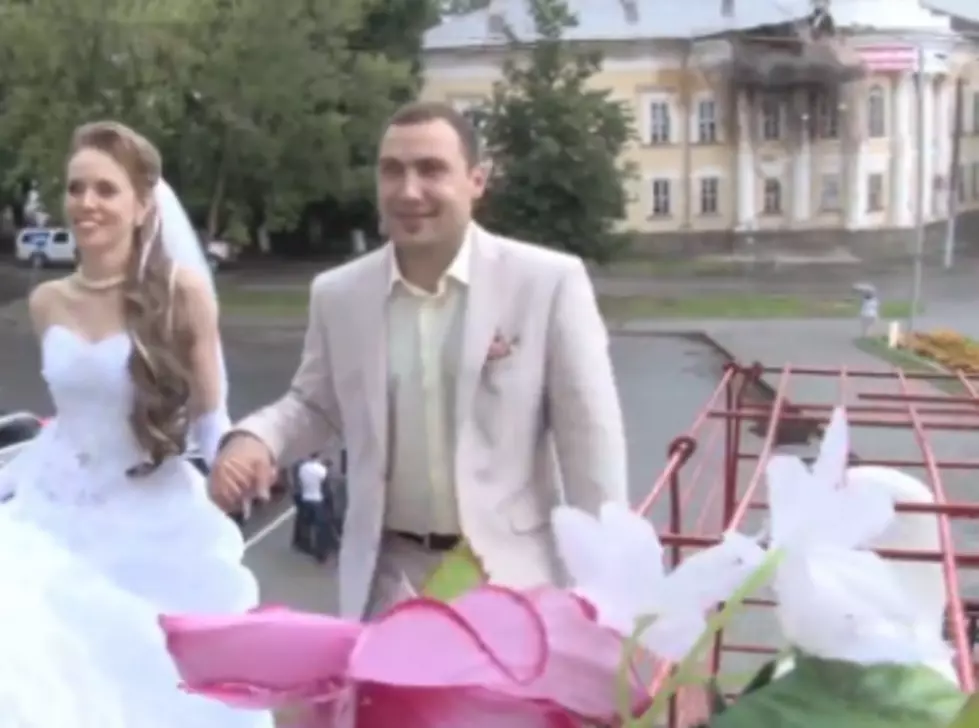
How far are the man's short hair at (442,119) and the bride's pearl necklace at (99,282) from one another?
1.77m

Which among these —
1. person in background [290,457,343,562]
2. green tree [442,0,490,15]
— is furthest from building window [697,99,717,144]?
person in background [290,457,343,562]

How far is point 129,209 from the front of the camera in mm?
4340

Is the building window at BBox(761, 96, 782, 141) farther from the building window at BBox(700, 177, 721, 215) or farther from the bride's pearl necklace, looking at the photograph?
the bride's pearl necklace

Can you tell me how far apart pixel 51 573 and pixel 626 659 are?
3488 millimetres

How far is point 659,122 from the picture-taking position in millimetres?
49375

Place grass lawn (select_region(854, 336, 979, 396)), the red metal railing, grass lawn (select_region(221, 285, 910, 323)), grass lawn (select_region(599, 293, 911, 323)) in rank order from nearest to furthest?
the red metal railing < grass lawn (select_region(854, 336, 979, 396)) < grass lawn (select_region(599, 293, 911, 323)) < grass lawn (select_region(221, 285, 910, 323))

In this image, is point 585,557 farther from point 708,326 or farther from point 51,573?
point 708,326

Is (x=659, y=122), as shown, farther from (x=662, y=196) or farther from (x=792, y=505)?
(x=792, y=505)

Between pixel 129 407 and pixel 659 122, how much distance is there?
45.9 meters

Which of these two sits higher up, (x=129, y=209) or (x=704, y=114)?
(x=129, y=209)

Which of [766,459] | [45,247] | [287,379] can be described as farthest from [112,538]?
[45,247]

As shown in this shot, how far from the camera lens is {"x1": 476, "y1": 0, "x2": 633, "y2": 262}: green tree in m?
31.2

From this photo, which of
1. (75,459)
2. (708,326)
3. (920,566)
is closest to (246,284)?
(708,326)

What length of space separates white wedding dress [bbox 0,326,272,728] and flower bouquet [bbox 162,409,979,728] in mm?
3230
